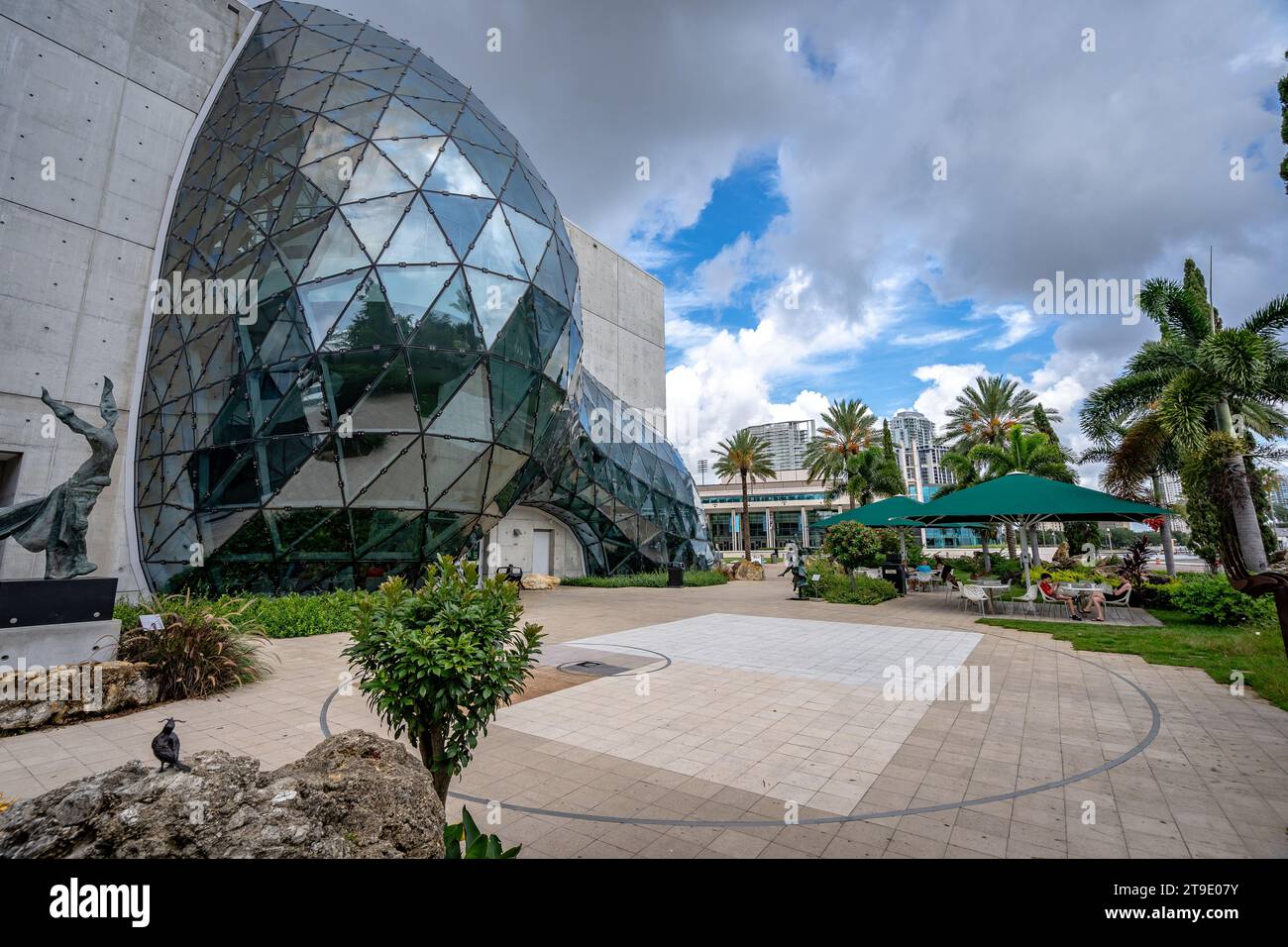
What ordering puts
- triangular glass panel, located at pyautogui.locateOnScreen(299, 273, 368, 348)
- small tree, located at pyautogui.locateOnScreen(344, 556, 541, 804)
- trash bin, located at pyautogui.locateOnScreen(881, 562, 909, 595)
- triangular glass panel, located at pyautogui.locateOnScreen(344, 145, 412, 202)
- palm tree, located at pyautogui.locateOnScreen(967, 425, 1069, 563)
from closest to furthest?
small tree, located at pyautogui.locateOnScreen(344, 556, 541, 804), triangular glass panel, located at pyautogui.locateOnScreen(299, 273, 368, 348), triangular glass panel, located at pyautogui.locateOnScreen(344, 145, 412, 202), trash bin, located at pyautogui.locateOnScreen(881, 562, 909, 595), palm tree, located at pyautogui.locateOnScreen(967, 425, 1069, 563)

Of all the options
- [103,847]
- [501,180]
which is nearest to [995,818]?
[103,847]

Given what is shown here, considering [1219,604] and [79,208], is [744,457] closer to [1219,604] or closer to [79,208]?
[1219,604]

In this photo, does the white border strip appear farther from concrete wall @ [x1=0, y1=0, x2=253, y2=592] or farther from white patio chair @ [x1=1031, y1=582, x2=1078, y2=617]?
white patio chair @ [x1=1031, y1=582, x2=1078, y2=617]

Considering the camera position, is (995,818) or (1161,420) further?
(1161,420)

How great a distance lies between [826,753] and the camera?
5.17m

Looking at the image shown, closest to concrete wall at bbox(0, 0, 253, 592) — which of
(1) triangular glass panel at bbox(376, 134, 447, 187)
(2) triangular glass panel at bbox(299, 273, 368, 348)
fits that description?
(2) triangular glass panel at bbox(299, 273, 368, 348)

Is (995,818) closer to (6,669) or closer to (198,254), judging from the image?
(6,669)

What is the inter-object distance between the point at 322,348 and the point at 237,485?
3714mm

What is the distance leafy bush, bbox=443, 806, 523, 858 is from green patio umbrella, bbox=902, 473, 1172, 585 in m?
15.7

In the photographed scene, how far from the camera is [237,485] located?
12734 millimetres

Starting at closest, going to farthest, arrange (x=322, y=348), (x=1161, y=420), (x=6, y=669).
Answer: (x=6, y=669) → (x=322, y=348) → (x=1161, y=420)

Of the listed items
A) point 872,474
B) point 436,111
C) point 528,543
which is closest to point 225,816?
point 436,111

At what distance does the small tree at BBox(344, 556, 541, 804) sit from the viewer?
3.41 meters

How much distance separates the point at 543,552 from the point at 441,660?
22548mm
